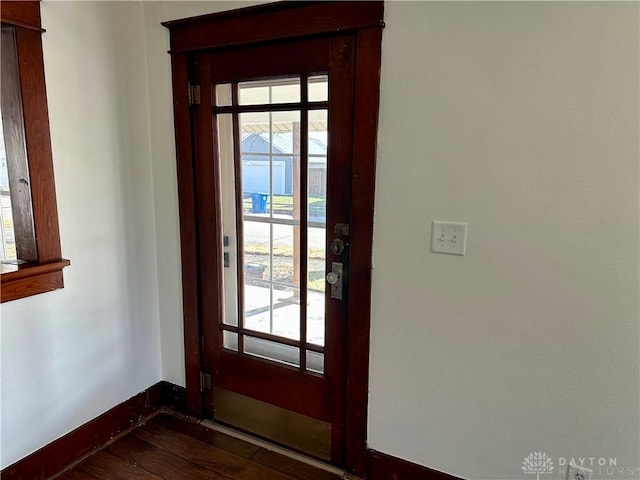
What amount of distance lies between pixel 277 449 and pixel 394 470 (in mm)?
577

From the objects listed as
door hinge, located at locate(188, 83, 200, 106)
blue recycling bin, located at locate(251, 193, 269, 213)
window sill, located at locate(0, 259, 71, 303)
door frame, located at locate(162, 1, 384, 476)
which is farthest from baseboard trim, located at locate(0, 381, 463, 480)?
door hinge, located at locate(188, 83, 200, 106)

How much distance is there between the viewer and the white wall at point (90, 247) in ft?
5.57

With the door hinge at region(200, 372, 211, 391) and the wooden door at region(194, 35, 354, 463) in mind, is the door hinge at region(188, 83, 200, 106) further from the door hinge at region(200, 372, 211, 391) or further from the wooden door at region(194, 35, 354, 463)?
the door hinge at region(200, 372, 211, 391)

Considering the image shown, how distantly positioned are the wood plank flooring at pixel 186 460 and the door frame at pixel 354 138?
0.23m

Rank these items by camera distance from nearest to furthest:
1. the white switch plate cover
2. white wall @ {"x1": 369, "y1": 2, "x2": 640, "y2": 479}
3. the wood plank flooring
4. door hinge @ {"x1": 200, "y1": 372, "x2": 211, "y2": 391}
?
white wall @ {"x1": 369, "y1": 2, "x2": 640, "y2": 479} < the white switch plate cover < the wood plank flooring < door hinge @ {"x1": 200, "y1": 372, "x2": 211, "y2": 391}

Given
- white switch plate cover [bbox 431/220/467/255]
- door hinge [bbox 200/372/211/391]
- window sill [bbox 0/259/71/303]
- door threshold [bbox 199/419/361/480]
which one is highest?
white switch plate cover [bbox 431/220/467/255]

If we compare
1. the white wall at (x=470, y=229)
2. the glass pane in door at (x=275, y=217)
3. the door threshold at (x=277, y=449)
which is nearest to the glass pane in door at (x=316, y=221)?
the glass pane in door at (x=275, y=217)

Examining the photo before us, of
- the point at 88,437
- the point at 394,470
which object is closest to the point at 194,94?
the point at 88,437

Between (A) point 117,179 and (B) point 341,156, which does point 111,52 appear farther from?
(B) point 341,156

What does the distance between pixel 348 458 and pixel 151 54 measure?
6.86ft

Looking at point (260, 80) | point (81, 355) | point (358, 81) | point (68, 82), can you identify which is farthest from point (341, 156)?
point (81, 355)

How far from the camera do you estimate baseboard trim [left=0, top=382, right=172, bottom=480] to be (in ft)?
5.68

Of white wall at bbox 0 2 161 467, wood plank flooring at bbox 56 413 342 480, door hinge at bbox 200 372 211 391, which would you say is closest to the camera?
white wall at bbox 0 2 161 467

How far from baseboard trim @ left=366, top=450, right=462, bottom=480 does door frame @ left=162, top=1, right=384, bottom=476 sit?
44mm
